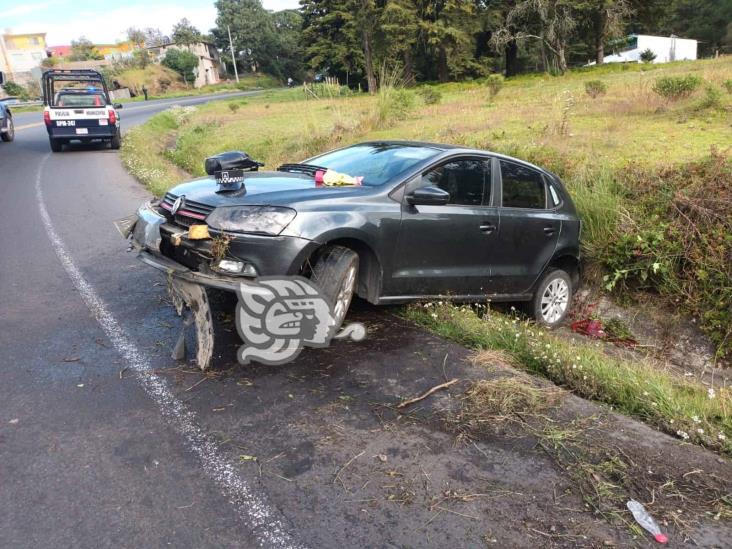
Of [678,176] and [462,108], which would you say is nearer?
[678,176]

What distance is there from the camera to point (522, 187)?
18.5 ft

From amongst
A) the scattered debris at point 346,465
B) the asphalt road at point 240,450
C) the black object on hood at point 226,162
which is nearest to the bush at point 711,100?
the asphalt road at point 240,450

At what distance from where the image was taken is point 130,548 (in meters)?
2.45

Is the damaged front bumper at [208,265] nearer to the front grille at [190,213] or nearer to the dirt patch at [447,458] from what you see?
the front grille at [190,213]

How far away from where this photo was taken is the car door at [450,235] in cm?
468

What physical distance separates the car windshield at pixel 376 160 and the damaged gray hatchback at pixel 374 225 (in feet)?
0.04

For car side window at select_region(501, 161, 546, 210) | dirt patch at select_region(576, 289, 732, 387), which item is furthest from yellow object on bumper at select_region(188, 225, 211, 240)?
dirt patch at select_region(576, 289, 732, 387)

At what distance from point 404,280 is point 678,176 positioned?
469cm

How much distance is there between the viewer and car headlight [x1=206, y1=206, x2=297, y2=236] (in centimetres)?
399

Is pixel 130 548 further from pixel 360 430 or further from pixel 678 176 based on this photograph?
pixel 678 176

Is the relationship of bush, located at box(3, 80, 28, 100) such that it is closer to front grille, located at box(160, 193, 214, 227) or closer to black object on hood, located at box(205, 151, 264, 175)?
black object on hood, located at box(205, 151, 264, 175)

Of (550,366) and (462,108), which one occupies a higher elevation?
(462,108)

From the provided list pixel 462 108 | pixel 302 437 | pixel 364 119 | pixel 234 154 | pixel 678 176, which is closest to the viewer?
pixel 302 437

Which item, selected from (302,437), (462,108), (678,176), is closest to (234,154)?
(302,437)
